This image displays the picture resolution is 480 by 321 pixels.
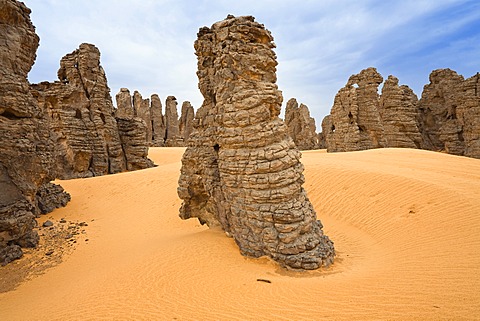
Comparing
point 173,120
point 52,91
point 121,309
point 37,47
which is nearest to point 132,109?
point 173,120

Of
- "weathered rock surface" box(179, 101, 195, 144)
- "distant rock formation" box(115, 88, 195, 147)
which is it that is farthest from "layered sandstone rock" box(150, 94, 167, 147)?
"weathered rock surface" box(179, 101, 195, 144)

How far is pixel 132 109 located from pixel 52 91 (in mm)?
24726

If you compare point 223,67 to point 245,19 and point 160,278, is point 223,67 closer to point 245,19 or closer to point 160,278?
point 245,19

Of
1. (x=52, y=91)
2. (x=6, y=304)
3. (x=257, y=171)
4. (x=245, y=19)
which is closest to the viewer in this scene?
(x=6, y=304)

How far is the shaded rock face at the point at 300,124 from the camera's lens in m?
38.7

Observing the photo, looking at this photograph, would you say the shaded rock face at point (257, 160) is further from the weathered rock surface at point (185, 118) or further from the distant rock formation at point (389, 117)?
the weathered rock surface at point (185, 118)

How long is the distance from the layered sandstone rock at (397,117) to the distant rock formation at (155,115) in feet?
110

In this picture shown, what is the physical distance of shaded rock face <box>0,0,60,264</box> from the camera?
8906mm

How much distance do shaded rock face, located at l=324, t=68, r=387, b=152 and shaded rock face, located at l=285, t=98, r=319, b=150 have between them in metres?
12.3

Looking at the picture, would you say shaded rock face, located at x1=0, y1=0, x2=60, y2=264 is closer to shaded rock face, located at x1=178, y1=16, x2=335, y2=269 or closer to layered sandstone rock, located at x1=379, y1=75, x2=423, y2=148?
shaded rock face, located at x1=178, y1=16, x2=335, y2=269

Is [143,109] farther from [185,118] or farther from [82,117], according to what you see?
[82,117]

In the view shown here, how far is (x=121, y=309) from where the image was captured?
4969mm

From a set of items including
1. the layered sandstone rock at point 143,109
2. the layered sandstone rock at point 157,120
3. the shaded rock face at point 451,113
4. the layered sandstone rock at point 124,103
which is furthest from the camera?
the layered sandstone rock at point 157,120

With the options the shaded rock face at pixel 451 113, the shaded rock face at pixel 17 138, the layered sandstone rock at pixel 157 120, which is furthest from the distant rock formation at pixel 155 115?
the shaded rock face at pixel 451 113
